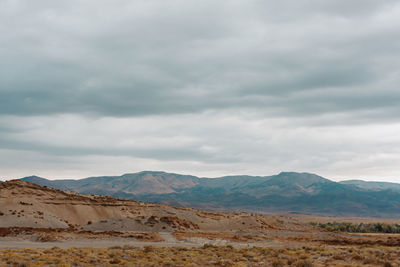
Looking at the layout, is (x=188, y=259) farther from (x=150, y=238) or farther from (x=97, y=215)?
(x=97, y=215)

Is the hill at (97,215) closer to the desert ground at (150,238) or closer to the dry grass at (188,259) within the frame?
the desert ground at (150,238)

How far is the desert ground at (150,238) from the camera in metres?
28.2

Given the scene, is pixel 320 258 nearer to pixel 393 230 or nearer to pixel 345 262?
pixel 345 262

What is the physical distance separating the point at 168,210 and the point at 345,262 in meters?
65.6

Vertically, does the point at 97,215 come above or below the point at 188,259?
below

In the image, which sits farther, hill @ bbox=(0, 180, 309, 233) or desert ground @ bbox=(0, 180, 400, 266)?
hill @ bbox=(0, 180, 309, 233)

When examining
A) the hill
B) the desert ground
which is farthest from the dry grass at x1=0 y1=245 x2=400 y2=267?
the hill

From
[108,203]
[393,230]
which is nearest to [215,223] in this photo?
[108,203]

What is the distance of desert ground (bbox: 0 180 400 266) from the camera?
28.2 meters

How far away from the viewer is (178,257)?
30.5 meters

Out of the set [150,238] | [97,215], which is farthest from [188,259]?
[97,215]

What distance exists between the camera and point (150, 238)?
51.0 meters

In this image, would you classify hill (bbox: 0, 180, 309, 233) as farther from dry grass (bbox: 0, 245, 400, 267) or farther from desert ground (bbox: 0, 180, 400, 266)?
dry grass (bbox: 0, 245, 400, 267)

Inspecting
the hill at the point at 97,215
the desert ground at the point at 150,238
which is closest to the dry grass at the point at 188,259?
the desert ground at the point at 150,238
